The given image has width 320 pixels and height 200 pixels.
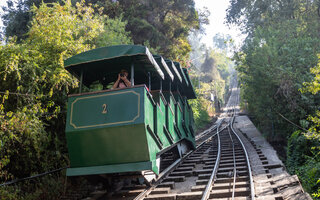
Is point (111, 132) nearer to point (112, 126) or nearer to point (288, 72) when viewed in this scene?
point (112, 126)

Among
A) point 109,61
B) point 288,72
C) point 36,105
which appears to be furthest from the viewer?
point 288,72

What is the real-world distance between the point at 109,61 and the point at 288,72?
933 centimetres

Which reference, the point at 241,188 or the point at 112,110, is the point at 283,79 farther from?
the point at 112,110

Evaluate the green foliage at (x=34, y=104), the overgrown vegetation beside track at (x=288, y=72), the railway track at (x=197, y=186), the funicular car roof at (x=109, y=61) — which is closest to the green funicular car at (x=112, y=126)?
the funicular car roof at (x=109, y=61)

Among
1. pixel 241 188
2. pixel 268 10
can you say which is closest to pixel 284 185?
pixel 241 188

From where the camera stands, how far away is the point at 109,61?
5.91 m

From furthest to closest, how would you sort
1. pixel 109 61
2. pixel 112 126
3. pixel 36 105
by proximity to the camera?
pixel 36 105, pixel 109 61, pixel 112 126

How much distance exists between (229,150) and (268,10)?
1145 cm

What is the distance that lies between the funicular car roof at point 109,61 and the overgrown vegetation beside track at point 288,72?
6247 mm

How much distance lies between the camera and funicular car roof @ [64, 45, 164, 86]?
5562mm

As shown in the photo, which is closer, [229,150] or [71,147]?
[71,147]

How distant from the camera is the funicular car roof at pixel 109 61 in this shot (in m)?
5.56

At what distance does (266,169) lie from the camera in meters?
7.24

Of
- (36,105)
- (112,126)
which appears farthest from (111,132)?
(36,105)
